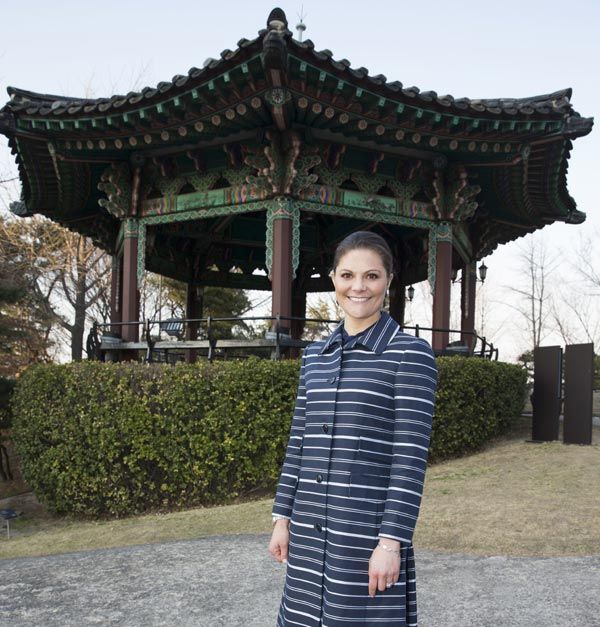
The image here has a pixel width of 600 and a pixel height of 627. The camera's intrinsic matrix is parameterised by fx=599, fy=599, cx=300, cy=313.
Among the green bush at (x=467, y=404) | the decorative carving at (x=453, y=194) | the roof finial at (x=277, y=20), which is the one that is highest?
the roof finial at (x=277, y=20)

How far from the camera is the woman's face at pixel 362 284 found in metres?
2.25

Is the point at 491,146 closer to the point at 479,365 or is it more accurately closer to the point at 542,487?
the point at 479,365

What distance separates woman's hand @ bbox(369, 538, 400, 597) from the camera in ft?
6.43

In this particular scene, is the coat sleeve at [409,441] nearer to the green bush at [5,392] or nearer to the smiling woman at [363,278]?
the smiling woman at [363,278]

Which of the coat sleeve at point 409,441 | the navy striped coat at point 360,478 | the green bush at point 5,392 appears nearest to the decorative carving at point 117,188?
the green bush at point 5,392

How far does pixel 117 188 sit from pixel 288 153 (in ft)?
10.8

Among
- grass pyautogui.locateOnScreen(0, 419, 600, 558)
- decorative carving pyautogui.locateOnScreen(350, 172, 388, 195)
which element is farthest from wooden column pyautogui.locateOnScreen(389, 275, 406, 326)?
grass pyautogui.locateOnScreen(0, 419, 600, 558)

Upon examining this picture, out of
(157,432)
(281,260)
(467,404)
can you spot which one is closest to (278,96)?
(281,260)

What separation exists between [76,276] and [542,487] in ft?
72.4

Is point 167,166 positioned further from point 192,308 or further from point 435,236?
point 192,308

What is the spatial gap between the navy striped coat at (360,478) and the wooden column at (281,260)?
6.92 metres

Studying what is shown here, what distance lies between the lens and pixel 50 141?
951 cm

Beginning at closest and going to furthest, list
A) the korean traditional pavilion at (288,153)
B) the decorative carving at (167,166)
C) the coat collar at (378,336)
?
the coat collar at (378,336), the korean traditional pavilion at (288,153), the decorative carving at (167,166)

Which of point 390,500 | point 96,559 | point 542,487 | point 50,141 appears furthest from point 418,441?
point 50,141
